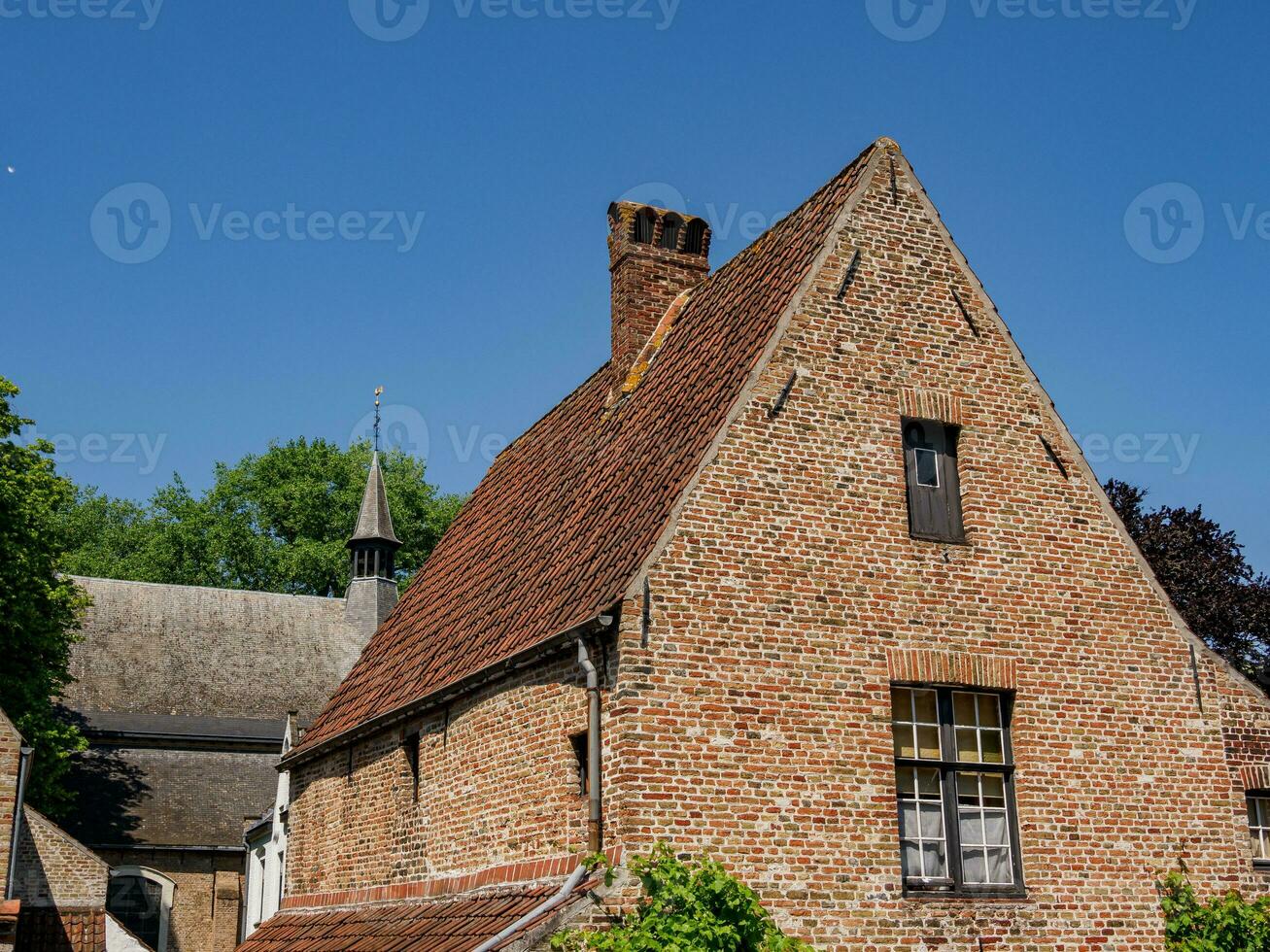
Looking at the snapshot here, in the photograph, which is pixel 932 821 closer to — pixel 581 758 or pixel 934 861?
pixel 934 861

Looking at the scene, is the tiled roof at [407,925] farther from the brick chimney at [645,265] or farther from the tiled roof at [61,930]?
the tiled roof at [61,930]

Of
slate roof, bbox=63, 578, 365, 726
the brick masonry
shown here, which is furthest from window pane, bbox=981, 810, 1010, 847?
slate roof, bbox=63, 578, 365, 726

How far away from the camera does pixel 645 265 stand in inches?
644

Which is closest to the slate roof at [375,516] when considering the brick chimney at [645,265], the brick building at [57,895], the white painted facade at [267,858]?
the white painted facade at [267,858]

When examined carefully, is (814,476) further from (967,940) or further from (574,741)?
(967,940)

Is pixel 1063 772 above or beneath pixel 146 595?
beneath

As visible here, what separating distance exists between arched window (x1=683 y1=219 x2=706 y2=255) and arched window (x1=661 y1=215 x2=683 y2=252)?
0.13 m

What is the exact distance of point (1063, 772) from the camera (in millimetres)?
11820

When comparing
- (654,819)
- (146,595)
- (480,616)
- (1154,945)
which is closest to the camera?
(654,819)

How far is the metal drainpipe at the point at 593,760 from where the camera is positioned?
10.4m

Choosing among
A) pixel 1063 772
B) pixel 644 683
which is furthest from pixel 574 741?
pixel 1063 772

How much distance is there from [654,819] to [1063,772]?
396 centimetres

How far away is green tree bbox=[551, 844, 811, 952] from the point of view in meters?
9.66

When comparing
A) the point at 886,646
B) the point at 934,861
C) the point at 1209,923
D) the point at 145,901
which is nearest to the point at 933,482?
the point at 886,646
